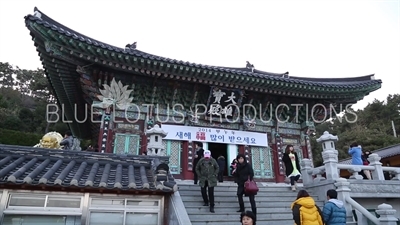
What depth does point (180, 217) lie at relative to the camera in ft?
17.0

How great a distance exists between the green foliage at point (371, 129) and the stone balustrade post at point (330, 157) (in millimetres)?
27945

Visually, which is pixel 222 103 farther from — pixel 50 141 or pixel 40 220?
pixel 40 220

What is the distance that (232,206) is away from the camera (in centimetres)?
779

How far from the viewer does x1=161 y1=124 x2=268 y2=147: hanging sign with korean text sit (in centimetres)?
1148

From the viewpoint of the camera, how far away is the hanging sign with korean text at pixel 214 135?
452 inches

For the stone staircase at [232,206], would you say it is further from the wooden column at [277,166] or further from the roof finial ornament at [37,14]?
the roof finial ornament at [37,14]

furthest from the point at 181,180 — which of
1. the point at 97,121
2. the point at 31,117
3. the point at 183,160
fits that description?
the point at 31,117

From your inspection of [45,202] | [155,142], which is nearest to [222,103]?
[155,142]

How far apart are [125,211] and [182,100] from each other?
696 centimetres

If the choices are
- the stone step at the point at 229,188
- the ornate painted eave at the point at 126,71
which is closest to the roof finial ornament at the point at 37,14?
the ornate painted eave at the point at 126,71

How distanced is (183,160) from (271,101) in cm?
498

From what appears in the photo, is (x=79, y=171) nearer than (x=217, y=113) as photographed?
Yes

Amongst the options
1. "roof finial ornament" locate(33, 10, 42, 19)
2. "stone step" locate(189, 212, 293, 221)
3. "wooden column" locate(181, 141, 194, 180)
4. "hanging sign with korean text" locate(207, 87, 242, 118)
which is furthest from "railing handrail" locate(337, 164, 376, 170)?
"roof finial ornament" locate(33, 10, 42, 19)

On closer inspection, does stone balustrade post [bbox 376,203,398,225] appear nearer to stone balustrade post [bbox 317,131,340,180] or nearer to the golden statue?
stone balustrade post [bbox 317,131,340,180]
